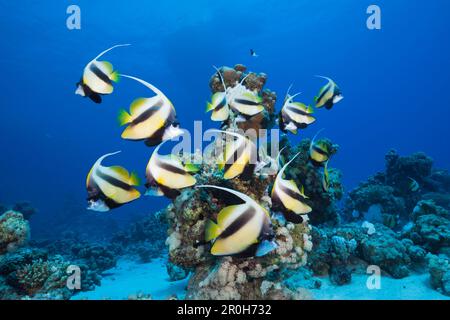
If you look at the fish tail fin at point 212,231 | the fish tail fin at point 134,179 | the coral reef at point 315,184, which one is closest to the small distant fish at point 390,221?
the coral reef at point 315,184

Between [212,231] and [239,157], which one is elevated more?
[239,157]

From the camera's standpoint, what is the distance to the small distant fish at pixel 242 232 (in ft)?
7.37

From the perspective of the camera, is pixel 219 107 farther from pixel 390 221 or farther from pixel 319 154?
pixel 390 221

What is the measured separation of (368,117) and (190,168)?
150 meters

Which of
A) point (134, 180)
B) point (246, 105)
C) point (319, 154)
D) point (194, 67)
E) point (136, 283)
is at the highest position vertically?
point (194, 67)

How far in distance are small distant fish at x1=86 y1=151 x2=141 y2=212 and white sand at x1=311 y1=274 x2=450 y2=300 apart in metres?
3.56

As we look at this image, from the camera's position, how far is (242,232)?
7.36 ft

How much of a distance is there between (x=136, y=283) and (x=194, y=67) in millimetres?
62849

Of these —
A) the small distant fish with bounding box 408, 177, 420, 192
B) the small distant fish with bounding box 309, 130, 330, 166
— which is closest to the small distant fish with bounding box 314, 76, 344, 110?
the small distant fish with bounding box 309, 130, 330, 166

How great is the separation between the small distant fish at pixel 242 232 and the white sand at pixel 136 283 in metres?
2.94

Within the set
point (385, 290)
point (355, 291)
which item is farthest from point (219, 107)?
point (385, 290)

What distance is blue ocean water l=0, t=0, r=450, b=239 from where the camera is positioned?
42.4m

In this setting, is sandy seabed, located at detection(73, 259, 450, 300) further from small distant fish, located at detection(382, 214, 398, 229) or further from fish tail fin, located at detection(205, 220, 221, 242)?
small distant fish, located at detection(382, 214, 398, 229)

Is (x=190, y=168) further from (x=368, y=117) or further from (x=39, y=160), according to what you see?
(x=368, y=117)
